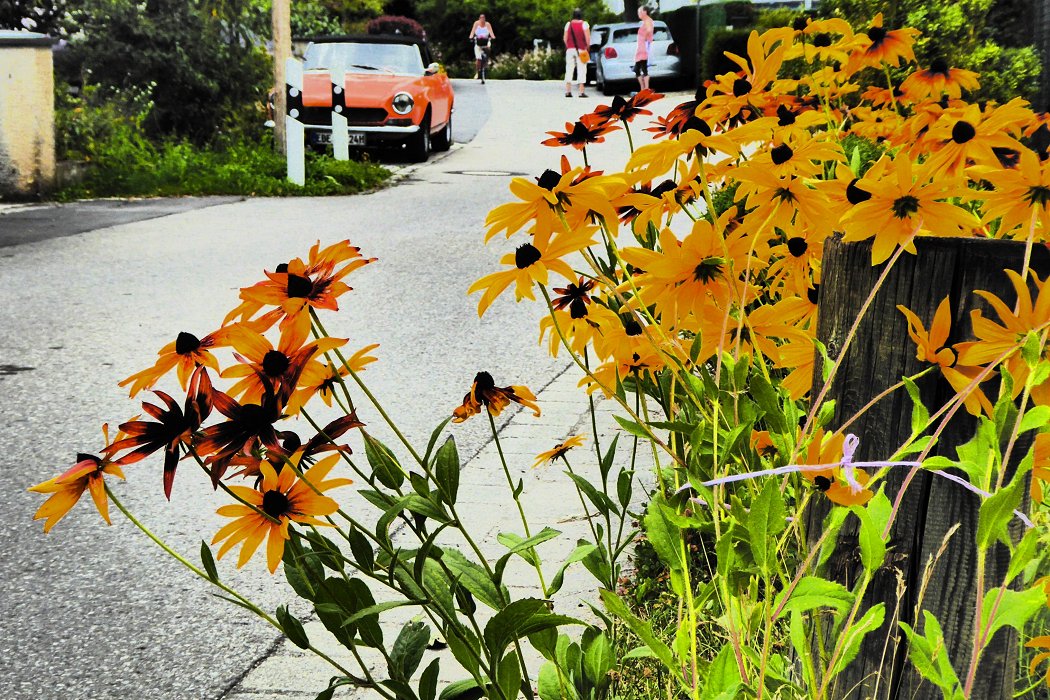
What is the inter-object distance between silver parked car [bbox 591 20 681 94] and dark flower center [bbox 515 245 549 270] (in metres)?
25.6

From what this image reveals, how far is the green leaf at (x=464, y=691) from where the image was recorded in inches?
67.7

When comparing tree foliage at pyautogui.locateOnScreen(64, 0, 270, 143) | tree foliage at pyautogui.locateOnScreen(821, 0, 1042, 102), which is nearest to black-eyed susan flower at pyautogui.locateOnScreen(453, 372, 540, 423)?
tree foliage at pyautogui.locateOnScreen(821, 0, 1042, 102)

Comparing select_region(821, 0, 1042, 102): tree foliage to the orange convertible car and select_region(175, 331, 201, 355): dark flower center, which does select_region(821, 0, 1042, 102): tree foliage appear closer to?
the orange convertible car

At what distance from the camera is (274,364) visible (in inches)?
57.3

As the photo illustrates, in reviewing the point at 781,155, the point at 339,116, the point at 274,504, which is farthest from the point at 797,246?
the point at 339,116

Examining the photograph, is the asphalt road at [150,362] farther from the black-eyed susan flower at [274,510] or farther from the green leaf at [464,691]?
the black-eyed susan flower at [274,510]

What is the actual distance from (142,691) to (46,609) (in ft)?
2.07

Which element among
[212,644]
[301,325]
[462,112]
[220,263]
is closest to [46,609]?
[212,644]

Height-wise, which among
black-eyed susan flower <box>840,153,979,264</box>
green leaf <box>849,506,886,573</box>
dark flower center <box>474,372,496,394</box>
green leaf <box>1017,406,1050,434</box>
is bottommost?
green leaf <box>849,506,886,573</box>

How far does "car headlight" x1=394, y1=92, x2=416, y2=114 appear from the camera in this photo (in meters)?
14.9

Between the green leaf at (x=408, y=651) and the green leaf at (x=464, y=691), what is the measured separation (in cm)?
9

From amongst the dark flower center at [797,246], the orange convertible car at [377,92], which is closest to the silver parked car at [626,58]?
the orange convertible car at [377,92]

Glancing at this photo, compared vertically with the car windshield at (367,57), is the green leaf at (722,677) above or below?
below

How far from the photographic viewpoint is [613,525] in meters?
3.74
